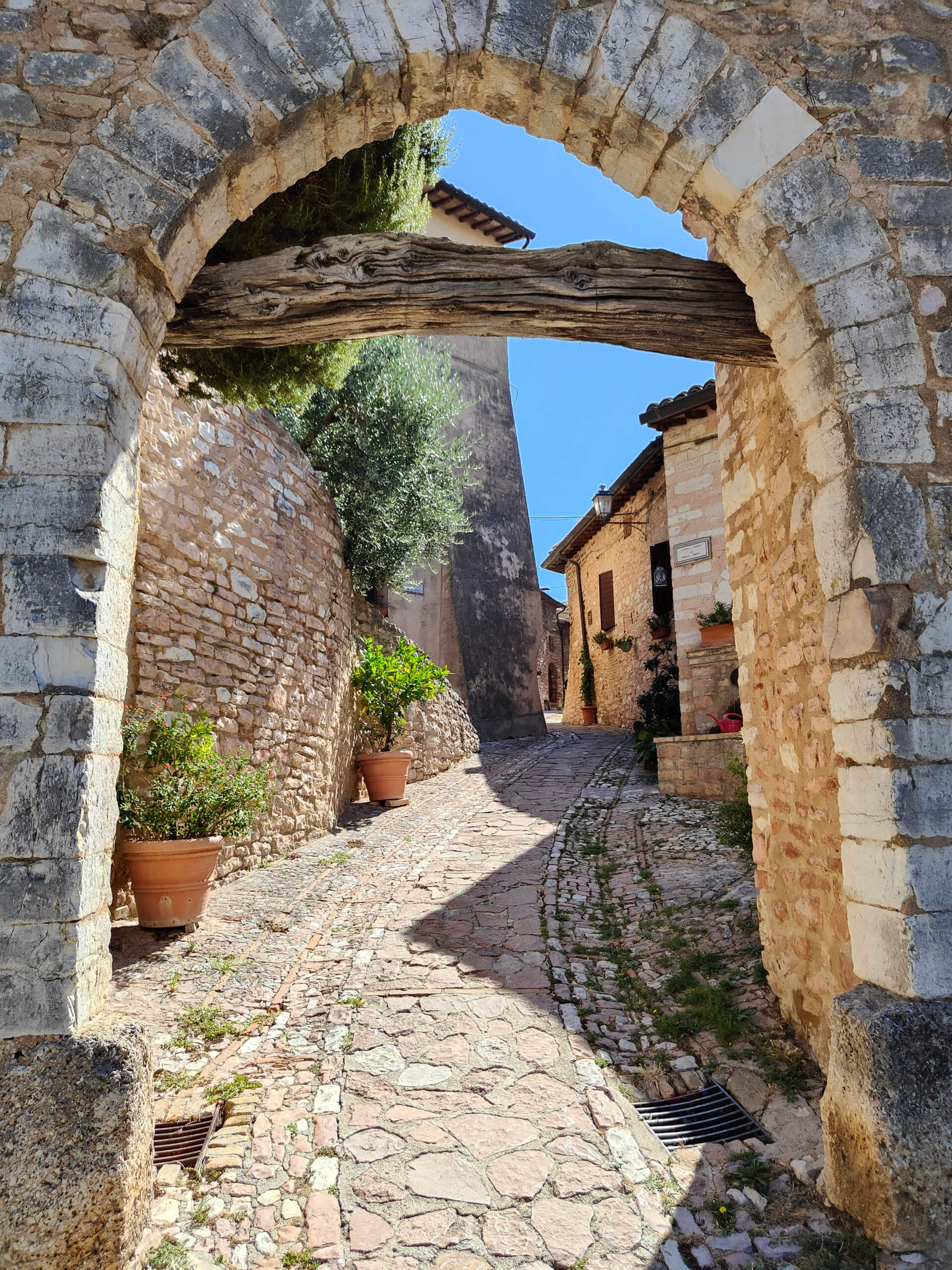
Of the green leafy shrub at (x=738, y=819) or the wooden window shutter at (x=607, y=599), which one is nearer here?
the green leafy shrub at (x=738, y=819)

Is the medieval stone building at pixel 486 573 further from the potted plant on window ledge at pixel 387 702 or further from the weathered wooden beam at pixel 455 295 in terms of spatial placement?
the weathered wooden beam at pixel 455 295

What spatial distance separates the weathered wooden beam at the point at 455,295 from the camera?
117 inches

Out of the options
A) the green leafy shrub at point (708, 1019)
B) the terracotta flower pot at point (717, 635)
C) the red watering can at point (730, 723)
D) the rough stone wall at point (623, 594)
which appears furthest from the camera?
the rough stone wall at point (623, 594)

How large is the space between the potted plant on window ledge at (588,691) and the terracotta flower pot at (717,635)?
28.7ft

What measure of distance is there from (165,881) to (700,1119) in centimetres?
318

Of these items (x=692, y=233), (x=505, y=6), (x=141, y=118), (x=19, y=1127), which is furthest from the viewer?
(x=692, y=233)

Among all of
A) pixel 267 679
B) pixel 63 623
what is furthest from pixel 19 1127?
pixel 267 679

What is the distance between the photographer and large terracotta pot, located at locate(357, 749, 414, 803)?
8.64 m

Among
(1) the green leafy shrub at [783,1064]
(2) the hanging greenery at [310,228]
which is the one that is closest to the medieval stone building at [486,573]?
(2) the hanging greenery at [310,228]

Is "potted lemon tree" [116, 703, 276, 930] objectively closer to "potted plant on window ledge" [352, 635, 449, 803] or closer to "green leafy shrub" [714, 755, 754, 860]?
"green leafy shrub" [714, 755, 754, 860]

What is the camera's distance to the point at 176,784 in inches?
191

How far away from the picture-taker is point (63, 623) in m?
Answer: 2.30

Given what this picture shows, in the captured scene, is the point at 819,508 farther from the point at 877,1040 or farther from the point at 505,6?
the point at 505,6

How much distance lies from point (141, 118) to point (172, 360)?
1.63 m
